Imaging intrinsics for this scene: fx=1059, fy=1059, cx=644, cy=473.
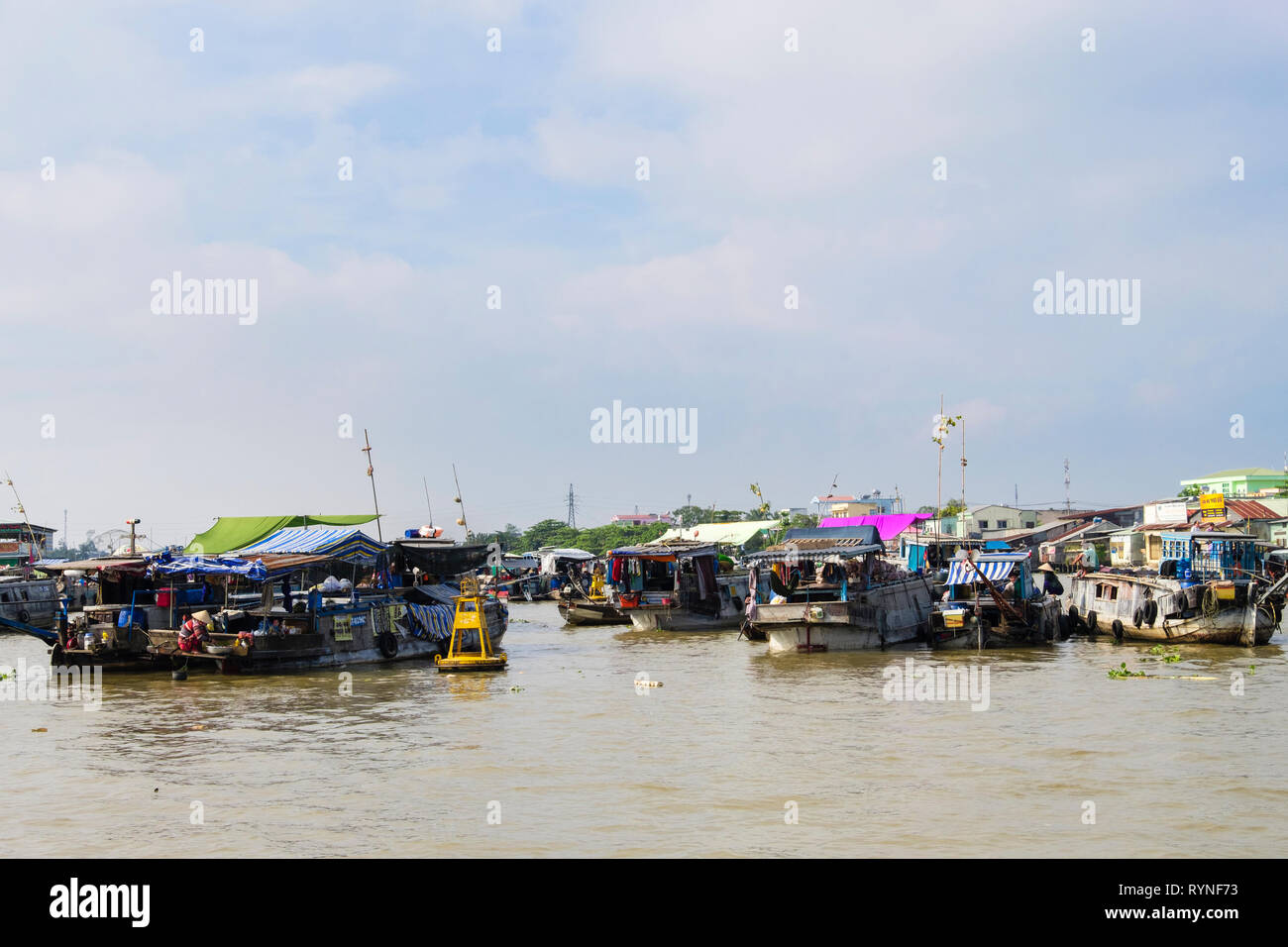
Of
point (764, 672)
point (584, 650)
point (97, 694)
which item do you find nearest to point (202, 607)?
point (97, 694)

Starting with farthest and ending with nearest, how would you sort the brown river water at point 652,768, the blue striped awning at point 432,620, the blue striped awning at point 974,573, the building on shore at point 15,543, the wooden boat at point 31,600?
the building on shore at point 15,543 < the wooden boat at point 31,600 < the blue striped awning at point 974,573 < the blue striped awning at point 432,620 < the brown river water at point 652,768

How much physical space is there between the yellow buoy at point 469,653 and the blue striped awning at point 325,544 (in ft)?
7.41

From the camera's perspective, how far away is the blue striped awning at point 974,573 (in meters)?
25.1

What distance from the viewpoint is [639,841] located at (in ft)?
31.3

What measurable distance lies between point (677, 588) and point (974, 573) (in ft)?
32.7

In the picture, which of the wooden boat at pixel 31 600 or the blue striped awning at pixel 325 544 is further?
the wooden boat at pixel 31 600

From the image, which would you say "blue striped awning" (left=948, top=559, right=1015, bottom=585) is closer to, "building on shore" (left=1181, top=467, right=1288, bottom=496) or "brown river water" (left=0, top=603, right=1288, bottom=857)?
"brown river water" (left=0, top=603, right=1288, bottom=857)

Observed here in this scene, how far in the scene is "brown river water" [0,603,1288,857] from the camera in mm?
9625

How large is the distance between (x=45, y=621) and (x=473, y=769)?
28190 mm

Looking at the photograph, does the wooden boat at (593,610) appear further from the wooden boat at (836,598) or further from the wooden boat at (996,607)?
the wooden boat at (996,607)

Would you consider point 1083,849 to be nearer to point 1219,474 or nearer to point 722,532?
point 722,532

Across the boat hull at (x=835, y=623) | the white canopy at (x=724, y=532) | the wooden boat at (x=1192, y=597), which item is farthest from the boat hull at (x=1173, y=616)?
the white canopy at (x=724, y=532)

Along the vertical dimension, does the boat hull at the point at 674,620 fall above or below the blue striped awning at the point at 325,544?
below
